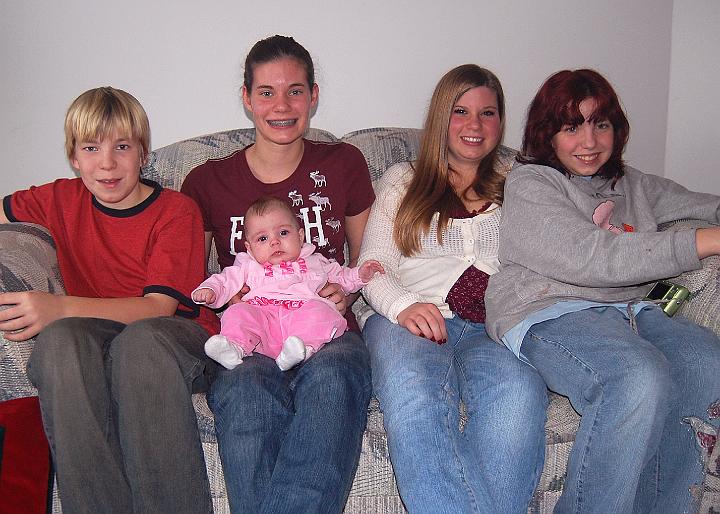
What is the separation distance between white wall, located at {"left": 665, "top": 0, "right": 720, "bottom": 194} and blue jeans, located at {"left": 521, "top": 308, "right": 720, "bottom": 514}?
1.34 metres

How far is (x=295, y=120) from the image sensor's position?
187cm

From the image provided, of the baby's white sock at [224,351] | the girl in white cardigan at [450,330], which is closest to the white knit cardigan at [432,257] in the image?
the girl in white cardigan at [450,330]

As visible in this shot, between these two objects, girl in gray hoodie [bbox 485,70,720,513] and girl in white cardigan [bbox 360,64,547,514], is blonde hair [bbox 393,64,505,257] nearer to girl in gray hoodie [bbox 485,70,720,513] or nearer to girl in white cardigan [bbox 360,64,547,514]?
girl in white cardigan [bbox 360,64,547,514]

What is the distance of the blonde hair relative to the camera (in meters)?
1.84

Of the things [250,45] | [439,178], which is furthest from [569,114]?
[250,45]

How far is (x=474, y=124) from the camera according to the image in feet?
6.19

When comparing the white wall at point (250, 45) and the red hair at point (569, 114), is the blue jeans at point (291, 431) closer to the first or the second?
the red hair at point (569, 114)

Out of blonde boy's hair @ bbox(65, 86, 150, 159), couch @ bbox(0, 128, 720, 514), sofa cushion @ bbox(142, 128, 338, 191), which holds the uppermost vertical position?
blonde boy's hair @ bbox(65, 86, 150, 159)

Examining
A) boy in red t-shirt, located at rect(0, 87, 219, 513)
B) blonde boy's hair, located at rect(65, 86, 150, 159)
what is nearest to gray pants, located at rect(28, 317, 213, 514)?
boy in red t-shirt, located at rect(0, 87, 219, 513)

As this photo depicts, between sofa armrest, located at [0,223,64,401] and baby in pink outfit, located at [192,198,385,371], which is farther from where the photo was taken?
baby in pink outfit, located at [192,198,385,371]

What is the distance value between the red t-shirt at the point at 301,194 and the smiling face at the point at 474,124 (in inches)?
10.8

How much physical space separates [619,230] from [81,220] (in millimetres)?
1336

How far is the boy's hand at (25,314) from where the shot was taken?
4.94 ft

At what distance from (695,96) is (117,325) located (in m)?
2.27
